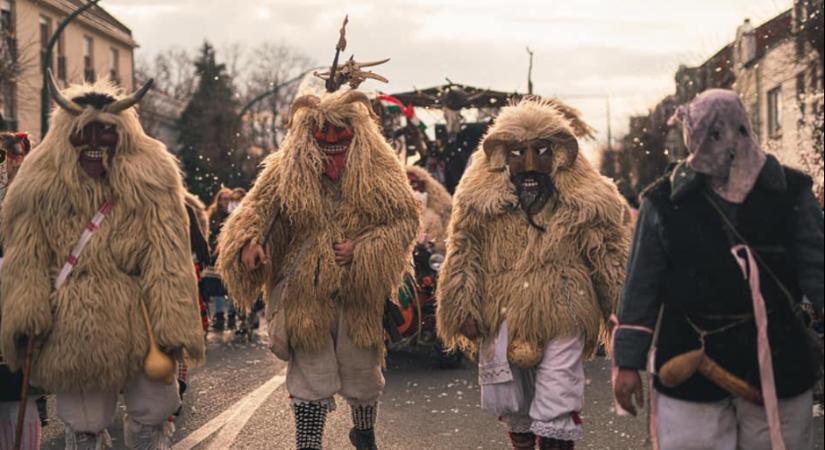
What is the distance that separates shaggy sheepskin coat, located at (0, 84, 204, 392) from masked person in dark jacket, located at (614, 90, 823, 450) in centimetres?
218

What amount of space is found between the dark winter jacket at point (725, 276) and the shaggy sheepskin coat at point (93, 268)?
2167 mm

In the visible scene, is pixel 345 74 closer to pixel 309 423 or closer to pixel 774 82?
pixel 309 423

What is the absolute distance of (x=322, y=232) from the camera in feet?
22.1

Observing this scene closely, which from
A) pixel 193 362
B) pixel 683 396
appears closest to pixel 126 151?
pixel 193 362

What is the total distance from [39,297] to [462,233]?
226cm

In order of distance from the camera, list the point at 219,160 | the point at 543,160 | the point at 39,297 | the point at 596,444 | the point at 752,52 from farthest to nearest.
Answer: the point at 219,160 → the point at 752,52 → the point at 596,444 → the point at 543,160 → the point at 39,297

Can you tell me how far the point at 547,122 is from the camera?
6.68 m

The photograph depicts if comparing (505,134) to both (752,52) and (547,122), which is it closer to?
(547,122)

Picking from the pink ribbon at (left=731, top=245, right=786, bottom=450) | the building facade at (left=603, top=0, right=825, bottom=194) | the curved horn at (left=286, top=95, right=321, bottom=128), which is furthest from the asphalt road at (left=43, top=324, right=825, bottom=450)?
the building facade at (left=603, top=0, right=825, bottom=194)

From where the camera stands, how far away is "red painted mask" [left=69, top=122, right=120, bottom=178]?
19.1ft

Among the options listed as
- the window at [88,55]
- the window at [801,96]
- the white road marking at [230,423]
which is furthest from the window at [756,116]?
the white road marking at [230,423]

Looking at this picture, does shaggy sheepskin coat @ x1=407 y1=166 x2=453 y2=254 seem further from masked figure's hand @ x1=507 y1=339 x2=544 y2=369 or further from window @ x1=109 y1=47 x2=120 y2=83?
window @ x1=109 y1=47 x2=120 y2=83

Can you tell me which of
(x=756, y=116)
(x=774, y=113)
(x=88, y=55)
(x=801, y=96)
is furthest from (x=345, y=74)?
(x=88, y=55)

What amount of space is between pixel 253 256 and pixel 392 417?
3.27 metres
